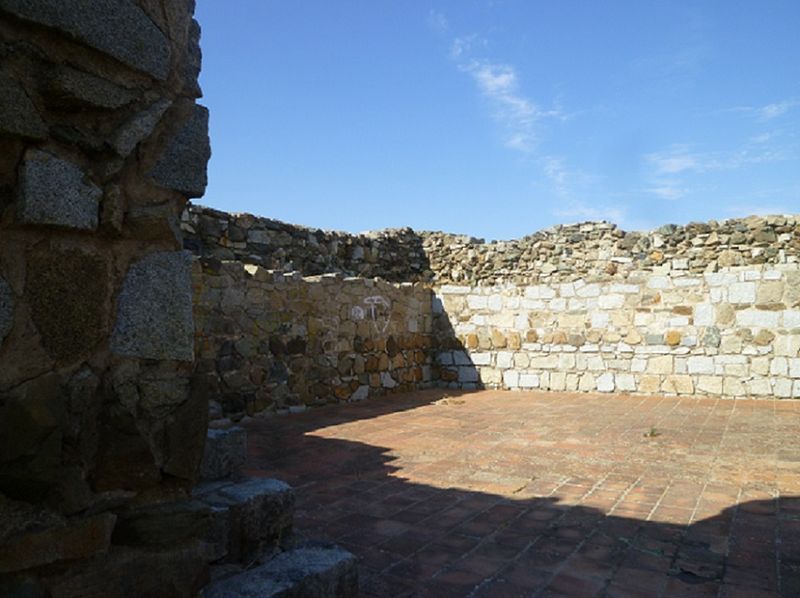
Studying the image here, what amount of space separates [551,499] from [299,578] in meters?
2.15

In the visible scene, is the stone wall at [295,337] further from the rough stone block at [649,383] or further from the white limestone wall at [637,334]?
the rough stone block at [649,383]

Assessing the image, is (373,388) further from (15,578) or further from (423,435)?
(15,578)

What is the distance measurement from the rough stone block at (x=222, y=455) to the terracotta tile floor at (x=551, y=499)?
24.7 inches

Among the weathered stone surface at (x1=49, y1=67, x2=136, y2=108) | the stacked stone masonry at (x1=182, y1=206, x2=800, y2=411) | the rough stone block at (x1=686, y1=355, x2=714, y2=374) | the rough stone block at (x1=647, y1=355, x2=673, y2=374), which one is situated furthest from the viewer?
the rough stone block at (x1=647, y1=355, x2=673, y2=374)

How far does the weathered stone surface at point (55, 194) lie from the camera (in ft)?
4.56

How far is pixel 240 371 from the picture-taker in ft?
20.4

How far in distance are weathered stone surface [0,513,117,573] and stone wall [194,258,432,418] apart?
4344 millimetres

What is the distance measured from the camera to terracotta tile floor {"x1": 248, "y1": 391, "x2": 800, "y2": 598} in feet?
8.30

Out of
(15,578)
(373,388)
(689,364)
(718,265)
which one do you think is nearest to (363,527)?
(15,578)

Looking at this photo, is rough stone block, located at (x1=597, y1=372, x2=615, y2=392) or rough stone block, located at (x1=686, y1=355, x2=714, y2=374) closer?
rough stone block, located at (x1=686, y1=355, x2=714, y2=374)

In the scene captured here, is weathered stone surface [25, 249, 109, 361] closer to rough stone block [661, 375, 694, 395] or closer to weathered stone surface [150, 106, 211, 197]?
weathered stone surface [150, 106, 211, 197]

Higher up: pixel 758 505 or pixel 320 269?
pixel 320 269

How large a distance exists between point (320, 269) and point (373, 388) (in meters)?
2.35

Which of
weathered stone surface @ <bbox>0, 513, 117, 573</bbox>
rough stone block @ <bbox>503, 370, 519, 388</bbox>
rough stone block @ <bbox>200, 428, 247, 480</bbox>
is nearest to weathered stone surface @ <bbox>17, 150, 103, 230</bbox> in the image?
weathered stone surface @ <bbox>0, 513, 117, 573</bbox>
